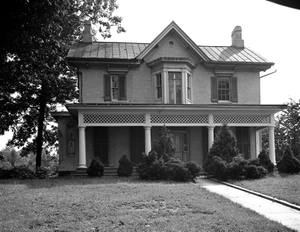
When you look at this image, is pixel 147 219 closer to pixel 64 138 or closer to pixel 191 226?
pixel 191 226

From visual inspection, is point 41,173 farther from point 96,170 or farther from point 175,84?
point 175,84

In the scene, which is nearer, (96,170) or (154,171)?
(154,171)

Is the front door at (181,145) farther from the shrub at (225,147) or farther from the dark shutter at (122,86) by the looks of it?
the shrub at (225,147)

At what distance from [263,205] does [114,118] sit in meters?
11.4

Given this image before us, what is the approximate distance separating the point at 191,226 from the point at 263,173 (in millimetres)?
9722

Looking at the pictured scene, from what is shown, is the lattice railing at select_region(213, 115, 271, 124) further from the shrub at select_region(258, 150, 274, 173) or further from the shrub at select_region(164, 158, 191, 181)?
the shrub at select_region(164, 158, 191, 181)

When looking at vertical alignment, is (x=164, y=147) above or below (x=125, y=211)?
above

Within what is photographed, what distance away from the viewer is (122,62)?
77.8 ft

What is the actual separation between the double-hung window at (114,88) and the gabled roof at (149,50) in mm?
1145

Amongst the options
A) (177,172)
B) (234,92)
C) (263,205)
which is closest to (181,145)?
(234,92)

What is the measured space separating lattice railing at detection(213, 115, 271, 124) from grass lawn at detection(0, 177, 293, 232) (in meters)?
8.80

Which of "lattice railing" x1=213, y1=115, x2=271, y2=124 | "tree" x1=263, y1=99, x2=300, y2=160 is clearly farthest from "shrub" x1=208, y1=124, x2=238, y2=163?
"tree" x1=263, y1=99, x2=300, y2=160

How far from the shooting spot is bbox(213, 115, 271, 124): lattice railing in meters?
22.5

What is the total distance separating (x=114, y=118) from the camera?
21.4 meters
